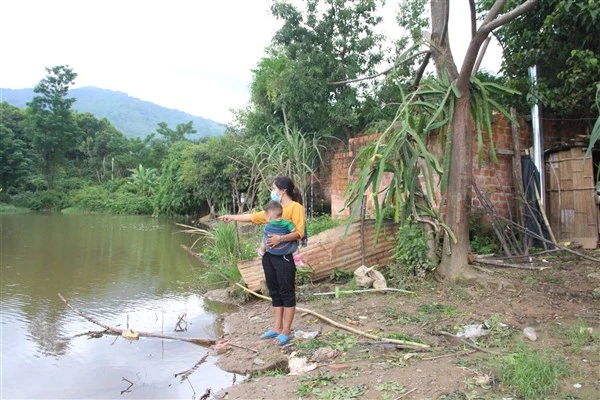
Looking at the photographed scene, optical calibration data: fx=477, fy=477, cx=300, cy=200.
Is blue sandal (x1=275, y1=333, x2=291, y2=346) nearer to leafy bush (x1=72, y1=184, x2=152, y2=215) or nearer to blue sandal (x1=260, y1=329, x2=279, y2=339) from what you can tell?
blue sandal (x1=260, y1=329, x2=279, y2=339)

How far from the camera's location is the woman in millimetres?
3883

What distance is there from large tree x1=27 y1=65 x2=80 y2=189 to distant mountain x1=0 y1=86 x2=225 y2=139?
76.9 meters

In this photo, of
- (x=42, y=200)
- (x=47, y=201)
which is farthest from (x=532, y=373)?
(x=47, y=201)

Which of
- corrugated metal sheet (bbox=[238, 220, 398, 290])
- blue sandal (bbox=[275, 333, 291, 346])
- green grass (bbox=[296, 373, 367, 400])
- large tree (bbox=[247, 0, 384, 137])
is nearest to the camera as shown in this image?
green grass (bbox=[296, 373, 367, 400])

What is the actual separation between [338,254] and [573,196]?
144 inches

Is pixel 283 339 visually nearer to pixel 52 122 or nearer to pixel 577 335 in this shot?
pixel 577 335

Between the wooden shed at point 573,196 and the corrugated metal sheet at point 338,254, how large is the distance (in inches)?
111

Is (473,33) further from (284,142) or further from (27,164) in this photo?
(27,164)

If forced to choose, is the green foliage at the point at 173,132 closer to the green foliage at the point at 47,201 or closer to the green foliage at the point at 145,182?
the green foliage at the point at 145,182

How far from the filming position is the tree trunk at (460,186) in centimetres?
498

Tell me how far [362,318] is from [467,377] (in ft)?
5.14

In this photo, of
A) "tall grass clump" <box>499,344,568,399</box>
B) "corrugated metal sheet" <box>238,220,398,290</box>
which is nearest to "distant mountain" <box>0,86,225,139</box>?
"corrugated metal sheet" <box>238,220,398,290</box>

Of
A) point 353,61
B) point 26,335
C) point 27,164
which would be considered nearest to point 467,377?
point 26,335

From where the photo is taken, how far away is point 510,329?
12.0 ft
